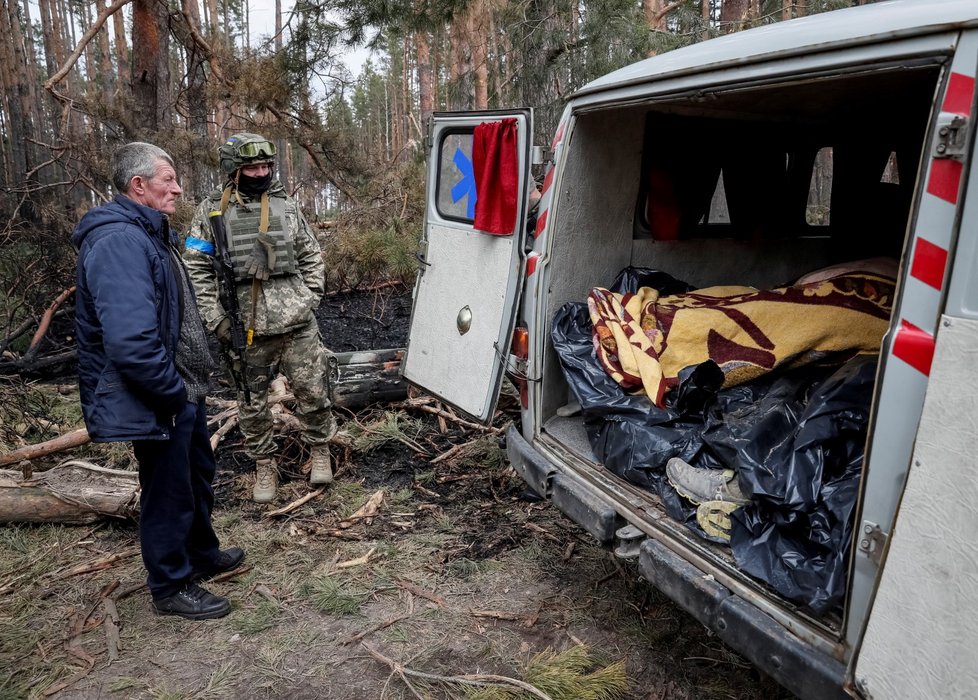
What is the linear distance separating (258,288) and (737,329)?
8.34 ft

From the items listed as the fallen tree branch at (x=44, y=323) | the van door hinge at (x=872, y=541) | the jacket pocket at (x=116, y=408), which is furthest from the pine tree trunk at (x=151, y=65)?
the van door hinge at (x=872, y=541)

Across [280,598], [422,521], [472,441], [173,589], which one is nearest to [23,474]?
[173,589]

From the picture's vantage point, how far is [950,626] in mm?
1557

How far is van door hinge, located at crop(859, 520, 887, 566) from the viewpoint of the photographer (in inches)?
69.4

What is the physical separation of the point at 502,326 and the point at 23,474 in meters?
2.74

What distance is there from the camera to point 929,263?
165 centimetres

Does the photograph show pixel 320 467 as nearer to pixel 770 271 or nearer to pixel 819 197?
pixel 770 271

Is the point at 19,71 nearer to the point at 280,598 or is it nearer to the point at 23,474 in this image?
the point at 23,474

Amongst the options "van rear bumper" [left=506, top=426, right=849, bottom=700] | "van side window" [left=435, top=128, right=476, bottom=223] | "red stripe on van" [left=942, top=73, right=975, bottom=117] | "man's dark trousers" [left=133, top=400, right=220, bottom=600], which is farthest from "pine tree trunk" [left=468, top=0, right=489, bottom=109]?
"red stripe on van" [left=942, top=73, right=975, bottom=117]

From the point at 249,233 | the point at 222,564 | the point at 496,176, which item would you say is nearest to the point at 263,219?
the point at 249,233

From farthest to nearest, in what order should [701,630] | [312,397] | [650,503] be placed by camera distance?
[312,397]
[701,630]
[650,503]

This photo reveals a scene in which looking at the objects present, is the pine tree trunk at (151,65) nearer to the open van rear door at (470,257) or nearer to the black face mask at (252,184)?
the black face mask at (252,184)

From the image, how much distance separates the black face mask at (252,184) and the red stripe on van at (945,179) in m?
3.25

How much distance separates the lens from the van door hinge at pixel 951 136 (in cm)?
158
